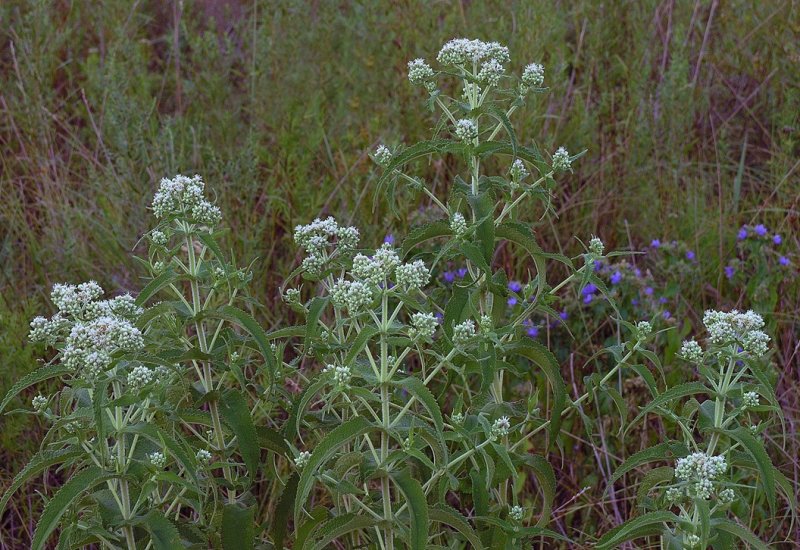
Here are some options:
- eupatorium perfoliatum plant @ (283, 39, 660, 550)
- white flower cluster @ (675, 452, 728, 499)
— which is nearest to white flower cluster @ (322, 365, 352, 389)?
eupatorium perfoliatum plant @ (283, 39, 660, 550)

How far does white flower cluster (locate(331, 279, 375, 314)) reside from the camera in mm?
2332

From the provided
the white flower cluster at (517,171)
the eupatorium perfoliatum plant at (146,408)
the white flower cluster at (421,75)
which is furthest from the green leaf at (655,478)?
the white flower cluster at (421,75)

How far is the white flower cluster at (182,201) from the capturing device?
2.56 metres

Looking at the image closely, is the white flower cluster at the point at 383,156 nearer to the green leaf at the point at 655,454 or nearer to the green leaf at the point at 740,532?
the green leaf at the point at 655,454

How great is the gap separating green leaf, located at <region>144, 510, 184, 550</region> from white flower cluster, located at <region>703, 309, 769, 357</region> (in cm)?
137

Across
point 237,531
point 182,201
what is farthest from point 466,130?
point 237,531

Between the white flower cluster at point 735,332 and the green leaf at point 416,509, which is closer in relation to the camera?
the green leaf at point 416,509

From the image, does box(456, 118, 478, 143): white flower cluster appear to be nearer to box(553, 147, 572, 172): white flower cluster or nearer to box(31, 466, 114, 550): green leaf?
box(553, 147, 572, 172): white flower cluster

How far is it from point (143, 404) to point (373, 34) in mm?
4079

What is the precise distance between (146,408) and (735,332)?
1464 mm

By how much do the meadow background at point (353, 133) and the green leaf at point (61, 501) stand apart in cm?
163

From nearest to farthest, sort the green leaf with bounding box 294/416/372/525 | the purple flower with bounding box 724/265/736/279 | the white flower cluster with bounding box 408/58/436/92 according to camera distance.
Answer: the green leaf with bounding box 294/416/372/525 < the white flower cluster with bounding box 408/58/436/92 < the purple flower with bounding box 724/265/736/279

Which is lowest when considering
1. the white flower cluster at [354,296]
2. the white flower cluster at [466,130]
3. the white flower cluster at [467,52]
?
the white flower cluster at [354,296]

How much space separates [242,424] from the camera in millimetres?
2562
